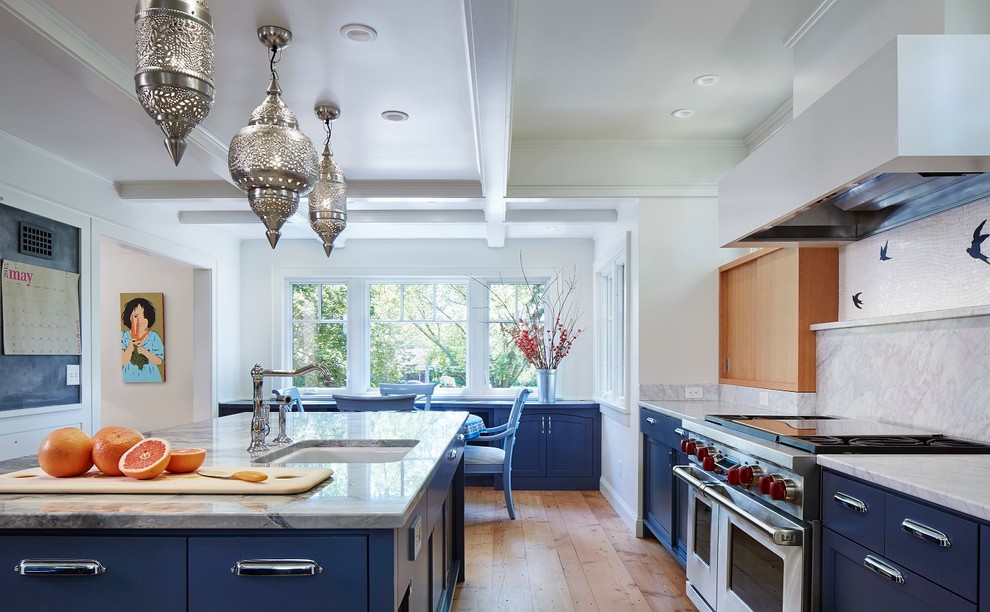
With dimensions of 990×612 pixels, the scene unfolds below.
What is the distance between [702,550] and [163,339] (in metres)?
5.26

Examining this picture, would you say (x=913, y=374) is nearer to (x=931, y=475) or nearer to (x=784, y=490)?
(x=784, y=490)

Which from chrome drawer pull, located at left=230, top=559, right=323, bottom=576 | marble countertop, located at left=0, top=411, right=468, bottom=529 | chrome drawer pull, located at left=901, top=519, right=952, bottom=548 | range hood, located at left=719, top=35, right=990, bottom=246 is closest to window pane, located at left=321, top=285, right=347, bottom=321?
range hood, located at left=719, top=35, right=990, bottom=246

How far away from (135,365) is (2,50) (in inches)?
167

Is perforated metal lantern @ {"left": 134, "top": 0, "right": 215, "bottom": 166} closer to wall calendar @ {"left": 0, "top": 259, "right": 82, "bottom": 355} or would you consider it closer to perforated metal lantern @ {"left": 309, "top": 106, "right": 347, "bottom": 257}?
perforated metal lantern @ {"left": 309, "top": 106, "right": 347, "bottom": 257}

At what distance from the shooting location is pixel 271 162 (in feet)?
7.20

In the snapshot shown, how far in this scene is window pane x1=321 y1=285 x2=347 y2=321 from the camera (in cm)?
671

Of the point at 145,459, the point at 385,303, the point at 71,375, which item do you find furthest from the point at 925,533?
the point at 385,303

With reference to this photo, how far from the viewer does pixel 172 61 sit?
4.93ft

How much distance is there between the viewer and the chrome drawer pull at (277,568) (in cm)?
136

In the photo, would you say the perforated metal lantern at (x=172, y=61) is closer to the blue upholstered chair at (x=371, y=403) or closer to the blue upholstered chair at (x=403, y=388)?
the blue upholstered chair at (x=371, y=403)

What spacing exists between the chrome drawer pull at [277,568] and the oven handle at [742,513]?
1405 mm

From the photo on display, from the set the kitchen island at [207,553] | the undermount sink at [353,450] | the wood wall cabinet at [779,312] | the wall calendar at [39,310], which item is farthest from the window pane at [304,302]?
the kitchen island at [207,553]

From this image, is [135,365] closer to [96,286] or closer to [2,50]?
[96,286]

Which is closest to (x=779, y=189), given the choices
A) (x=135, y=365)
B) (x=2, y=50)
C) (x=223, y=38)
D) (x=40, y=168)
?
(x=223, y=38)
